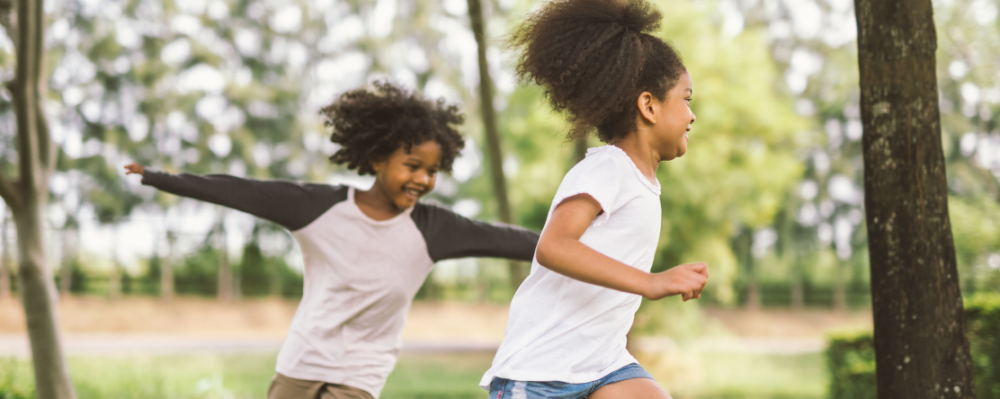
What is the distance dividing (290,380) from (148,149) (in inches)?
810

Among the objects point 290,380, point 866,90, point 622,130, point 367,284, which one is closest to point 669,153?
point 622,130

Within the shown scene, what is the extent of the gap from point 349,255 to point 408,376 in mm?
10155

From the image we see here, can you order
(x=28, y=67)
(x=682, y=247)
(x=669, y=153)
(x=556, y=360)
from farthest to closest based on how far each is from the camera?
(x=682, y=247)
(x=28, y=67)
(x=669, y=153)
(x=556, y=360)

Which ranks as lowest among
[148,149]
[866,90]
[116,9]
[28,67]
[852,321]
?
[852,321]

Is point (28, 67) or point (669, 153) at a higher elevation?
point (28, 67)

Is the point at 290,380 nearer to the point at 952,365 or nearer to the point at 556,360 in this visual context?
the point at 556,360

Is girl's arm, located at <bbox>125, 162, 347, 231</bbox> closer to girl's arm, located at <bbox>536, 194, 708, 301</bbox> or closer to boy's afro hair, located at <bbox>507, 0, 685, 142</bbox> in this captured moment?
boy's afro hair, located at <bbox>507, 0, 685, 142</bbox>

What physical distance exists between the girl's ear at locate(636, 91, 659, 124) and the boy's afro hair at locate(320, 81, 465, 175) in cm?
169

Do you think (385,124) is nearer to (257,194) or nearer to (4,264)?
(257,194)

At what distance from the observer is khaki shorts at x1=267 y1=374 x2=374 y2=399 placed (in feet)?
10.7

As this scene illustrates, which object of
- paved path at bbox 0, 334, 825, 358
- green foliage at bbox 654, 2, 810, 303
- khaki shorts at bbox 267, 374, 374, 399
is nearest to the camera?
khaki shorts at bbox 267, 374, 374, 399

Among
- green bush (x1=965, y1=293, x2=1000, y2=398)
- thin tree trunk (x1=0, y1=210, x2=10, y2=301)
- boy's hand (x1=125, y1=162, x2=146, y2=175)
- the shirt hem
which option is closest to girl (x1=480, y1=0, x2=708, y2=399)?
the shirt hem

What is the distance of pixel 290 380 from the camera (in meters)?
3.34

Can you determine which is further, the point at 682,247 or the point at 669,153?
the point at 682,247
